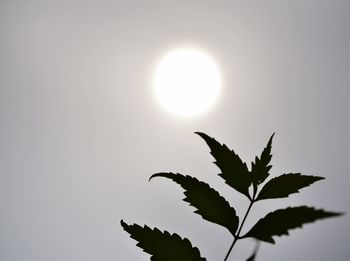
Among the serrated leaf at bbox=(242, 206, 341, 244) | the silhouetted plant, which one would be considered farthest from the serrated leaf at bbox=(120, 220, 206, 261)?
the serrated leaf at bbox=(242, 206, 341, 244)

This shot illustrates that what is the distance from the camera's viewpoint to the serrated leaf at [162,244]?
3.24 ft

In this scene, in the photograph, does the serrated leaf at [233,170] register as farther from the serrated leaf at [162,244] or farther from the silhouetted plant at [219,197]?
the serrated leaf at [162,244]

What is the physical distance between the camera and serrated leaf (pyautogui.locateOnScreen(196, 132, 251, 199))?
1004 millimetres

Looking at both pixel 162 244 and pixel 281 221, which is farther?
pixel 162 244

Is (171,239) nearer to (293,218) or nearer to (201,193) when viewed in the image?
(201,193)

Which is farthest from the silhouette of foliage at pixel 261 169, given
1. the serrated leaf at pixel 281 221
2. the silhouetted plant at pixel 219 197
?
the serrated leaf at pixel 281 221

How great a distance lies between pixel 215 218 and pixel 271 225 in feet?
0.60

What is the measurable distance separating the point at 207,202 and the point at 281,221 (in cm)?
25

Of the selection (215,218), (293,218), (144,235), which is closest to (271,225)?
(293,218)

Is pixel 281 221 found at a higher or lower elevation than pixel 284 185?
lower

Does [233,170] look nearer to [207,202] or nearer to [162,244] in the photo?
[207,202]

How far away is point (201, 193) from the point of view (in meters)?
1.06

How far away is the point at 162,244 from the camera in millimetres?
1006

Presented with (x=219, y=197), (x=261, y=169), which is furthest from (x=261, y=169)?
(x=219, y=197)
